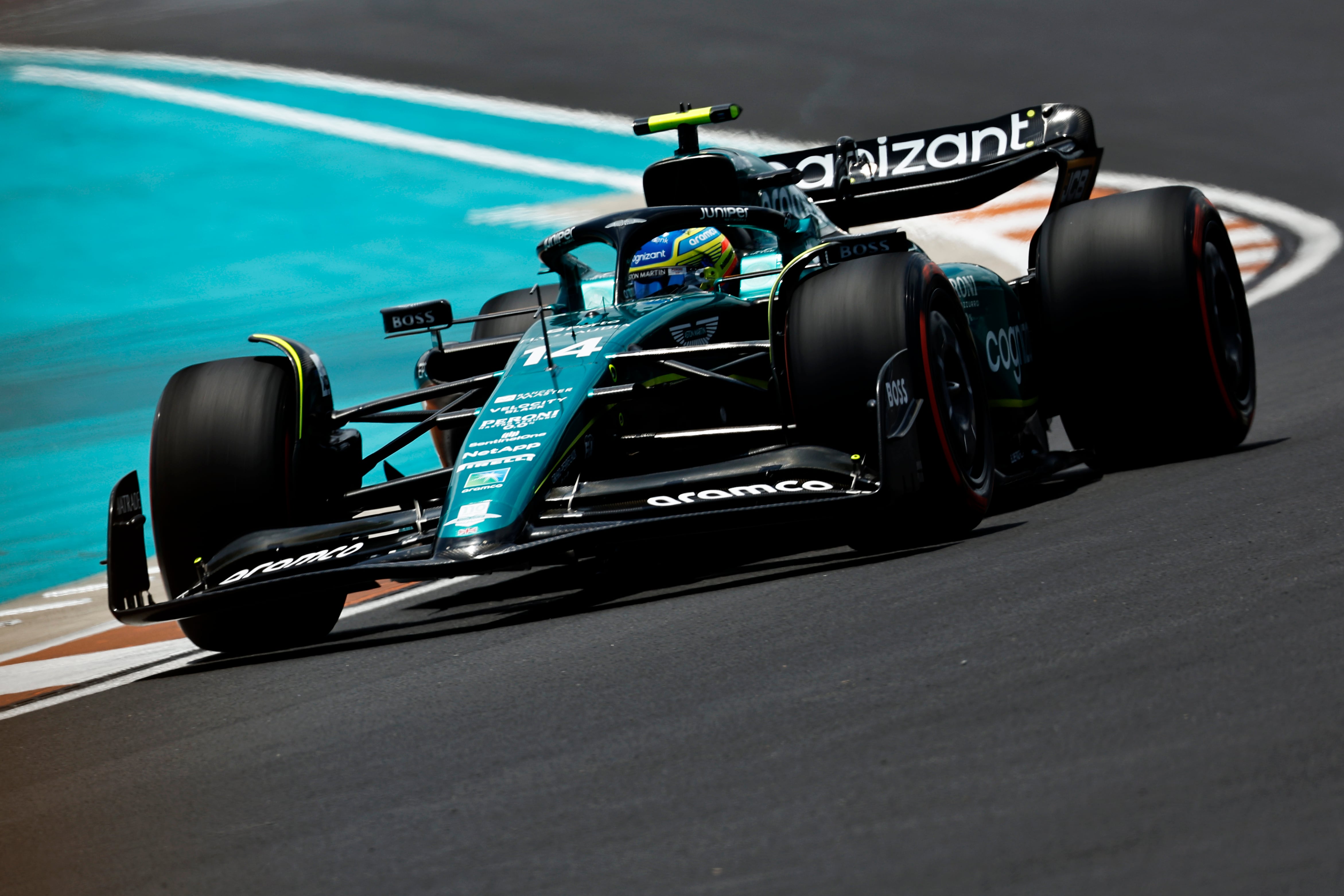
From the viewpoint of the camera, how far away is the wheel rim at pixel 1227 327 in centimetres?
729

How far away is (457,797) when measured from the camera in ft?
11.9

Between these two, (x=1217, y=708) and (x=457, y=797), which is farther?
(x=457, y=797)

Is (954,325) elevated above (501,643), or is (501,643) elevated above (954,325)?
(954,325)

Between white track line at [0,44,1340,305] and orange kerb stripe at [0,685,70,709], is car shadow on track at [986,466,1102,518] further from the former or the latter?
white track line at [0,44,1340,305]

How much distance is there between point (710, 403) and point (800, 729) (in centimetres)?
323

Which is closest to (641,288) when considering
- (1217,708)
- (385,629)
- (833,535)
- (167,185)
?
(833,535)

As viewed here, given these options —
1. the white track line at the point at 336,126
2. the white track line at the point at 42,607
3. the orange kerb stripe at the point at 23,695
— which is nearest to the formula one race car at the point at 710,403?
the orange kerb stripe at the point at 23,695

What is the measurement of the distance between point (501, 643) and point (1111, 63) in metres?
20.2

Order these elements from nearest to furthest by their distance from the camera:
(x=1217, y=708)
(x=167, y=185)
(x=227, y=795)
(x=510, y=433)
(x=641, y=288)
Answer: (x=1217, y=708)
(x=227, y=795)
(x=510, y=433)
(x=641, y=288)
(x=167, y=185)

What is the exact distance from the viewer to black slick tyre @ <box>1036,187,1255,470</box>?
7176 mm

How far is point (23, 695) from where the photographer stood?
6.36m

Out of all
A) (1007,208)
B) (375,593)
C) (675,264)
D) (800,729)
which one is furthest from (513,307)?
(1007,208)

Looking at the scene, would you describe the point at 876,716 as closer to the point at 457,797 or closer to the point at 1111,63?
the point at 457,797

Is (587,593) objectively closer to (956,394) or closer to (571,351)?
(571,351)
